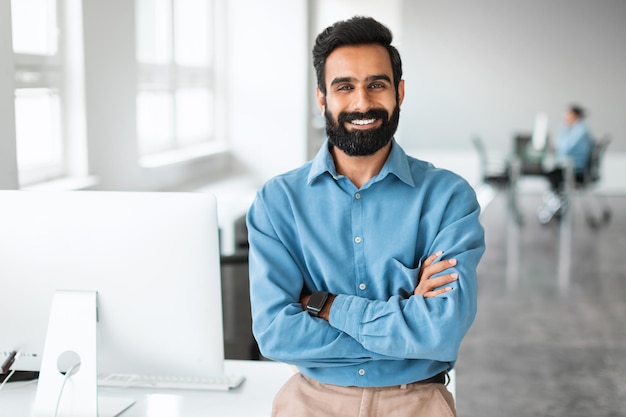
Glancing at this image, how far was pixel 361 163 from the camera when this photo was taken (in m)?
2.02

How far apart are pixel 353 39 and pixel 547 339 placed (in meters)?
3.91

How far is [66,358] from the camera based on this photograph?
1756 mm

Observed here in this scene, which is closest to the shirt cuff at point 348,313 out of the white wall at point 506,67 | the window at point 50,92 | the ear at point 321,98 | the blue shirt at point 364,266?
the blue shirt at point 364,266

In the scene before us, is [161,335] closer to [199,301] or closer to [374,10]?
[199,301]

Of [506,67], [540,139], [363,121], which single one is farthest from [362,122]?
[506,67]

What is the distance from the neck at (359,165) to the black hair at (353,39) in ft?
0.56

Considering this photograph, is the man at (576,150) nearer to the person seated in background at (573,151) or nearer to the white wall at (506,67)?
the person seated in background at (573,151)

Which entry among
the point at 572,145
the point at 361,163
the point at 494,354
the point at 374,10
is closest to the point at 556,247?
the point at 572,145

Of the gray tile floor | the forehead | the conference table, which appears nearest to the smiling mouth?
the forehead

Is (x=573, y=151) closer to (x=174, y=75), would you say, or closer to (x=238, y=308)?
(x=174, y=75)

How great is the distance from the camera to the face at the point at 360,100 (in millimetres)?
1939

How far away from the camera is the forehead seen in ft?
6.38

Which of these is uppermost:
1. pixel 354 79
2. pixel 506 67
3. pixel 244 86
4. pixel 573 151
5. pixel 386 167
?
pixel 506 67

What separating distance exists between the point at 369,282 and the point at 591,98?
1205 cm
